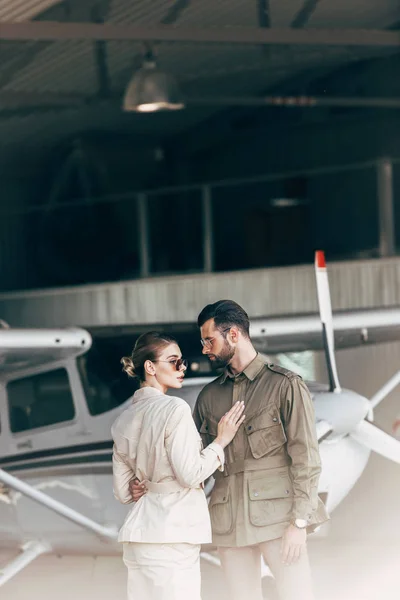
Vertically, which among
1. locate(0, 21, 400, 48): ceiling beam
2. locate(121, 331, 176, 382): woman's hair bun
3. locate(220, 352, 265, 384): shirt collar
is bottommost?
locate(220, 352, 265, 384): shirt collar

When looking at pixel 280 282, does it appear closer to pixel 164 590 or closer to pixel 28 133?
pixel 28 133

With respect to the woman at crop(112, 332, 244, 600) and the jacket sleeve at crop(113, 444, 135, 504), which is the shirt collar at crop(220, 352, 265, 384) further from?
the jacket sleeve at crop(113, 444, 135, 504)

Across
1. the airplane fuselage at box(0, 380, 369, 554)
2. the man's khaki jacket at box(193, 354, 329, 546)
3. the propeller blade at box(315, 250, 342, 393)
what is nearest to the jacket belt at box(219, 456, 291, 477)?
the man's khaki jacket at box(193, 354, 329, 546)

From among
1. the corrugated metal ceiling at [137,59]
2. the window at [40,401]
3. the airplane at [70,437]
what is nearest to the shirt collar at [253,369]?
the airplane at [70,437]

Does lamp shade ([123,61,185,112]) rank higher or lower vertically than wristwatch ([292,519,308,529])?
higher

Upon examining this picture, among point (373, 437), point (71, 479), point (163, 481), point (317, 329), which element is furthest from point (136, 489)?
point (317, 329)

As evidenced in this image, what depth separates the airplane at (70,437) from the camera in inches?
253

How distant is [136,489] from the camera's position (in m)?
3.83

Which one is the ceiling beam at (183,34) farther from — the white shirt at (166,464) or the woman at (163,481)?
the white shirt at (166,464)

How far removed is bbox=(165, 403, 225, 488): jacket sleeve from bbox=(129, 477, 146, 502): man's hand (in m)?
0.21

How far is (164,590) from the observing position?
363cm

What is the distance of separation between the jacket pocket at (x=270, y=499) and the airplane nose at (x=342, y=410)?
74.2 inches

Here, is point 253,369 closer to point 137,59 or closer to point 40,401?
point 40,401

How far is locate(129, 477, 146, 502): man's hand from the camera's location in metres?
3.82
